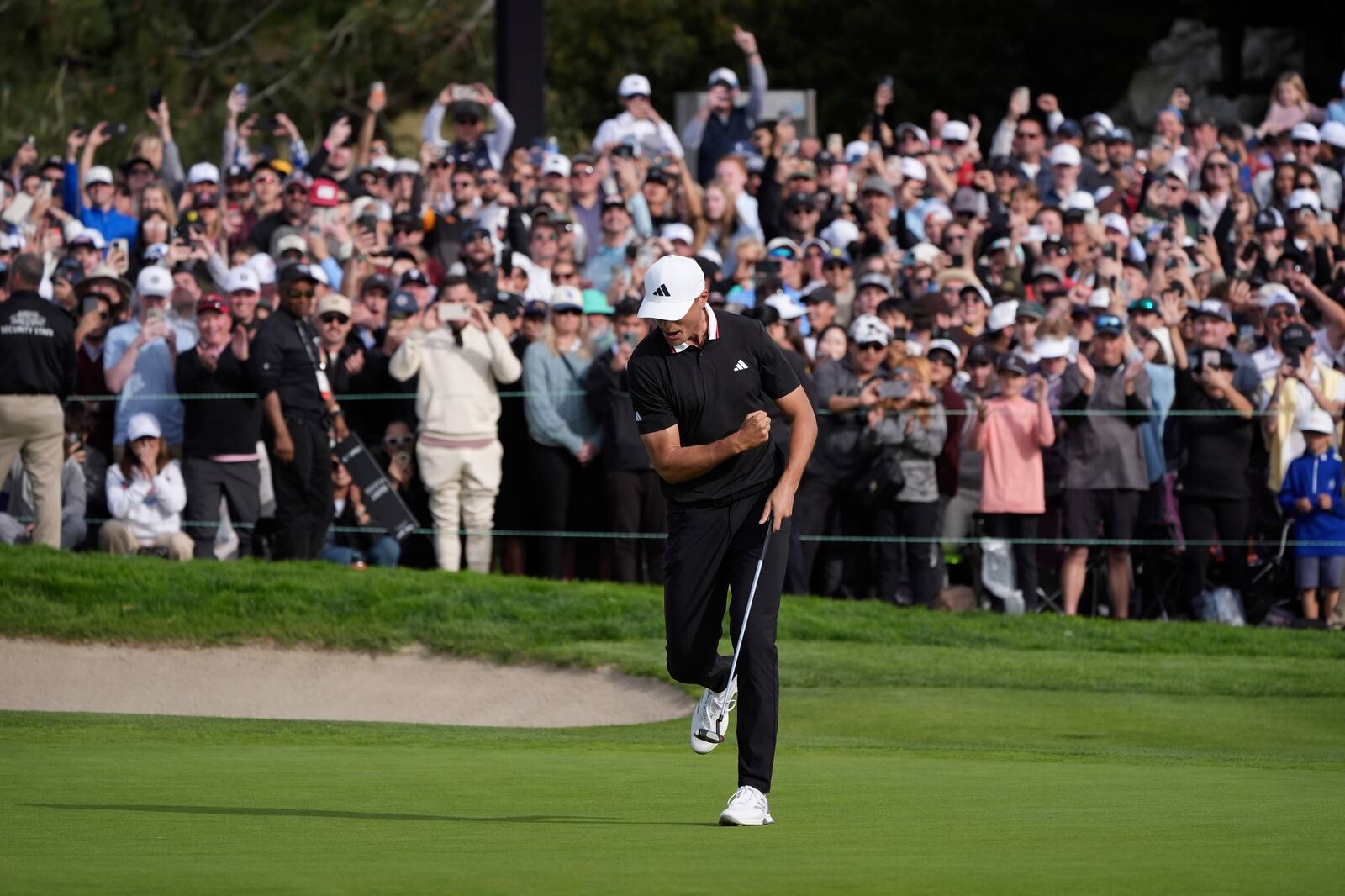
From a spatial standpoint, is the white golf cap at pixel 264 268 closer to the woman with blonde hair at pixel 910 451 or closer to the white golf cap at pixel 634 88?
the white golf cap at pixel 634 88

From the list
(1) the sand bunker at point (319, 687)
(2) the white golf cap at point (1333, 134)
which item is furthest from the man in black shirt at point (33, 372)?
(2) the white golf cap at point (1333, 134)

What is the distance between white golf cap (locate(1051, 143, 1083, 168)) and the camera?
2003cm

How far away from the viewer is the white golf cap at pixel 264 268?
710 inches

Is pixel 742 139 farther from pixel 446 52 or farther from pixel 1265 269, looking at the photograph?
pixel 446 52

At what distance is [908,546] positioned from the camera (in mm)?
15969

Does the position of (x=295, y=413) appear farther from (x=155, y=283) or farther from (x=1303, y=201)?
(x=1303, y=201)

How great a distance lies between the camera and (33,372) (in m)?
15.3

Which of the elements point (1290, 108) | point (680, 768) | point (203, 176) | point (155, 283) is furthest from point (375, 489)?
point (1290, 108)

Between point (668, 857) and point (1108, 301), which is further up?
point (1108, 301)

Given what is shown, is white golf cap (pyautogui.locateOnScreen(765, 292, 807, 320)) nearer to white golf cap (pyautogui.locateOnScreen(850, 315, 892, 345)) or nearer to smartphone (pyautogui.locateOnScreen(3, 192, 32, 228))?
white golf cap (pyautogui.locateOnScreen(850, 315, 892, 345))

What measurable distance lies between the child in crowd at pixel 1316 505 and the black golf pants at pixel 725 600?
8024 millimetres

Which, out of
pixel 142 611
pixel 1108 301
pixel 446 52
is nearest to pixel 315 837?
pixel 142 611

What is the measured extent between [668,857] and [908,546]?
9.41 m

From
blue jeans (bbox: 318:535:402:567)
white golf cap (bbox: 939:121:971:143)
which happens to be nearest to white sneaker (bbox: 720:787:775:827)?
blue jeans (bbox: 318:535:402:567)
